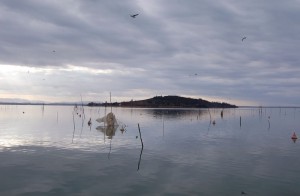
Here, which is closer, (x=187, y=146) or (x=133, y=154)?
(x=133, y=154)

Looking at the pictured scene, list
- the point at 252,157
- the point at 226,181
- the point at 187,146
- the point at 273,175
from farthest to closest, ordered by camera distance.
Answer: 1. the point at 187,146
2. the point at 252,157
3. the point at 273,175
4. the point at 226,181

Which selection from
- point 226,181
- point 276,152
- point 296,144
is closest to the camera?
point 226,181

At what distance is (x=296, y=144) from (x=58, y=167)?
96.1 feet

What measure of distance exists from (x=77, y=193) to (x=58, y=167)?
702 centimetres

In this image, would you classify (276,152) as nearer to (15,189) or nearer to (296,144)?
(296,144)

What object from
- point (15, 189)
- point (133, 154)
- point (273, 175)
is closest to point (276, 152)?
point (273, 175)

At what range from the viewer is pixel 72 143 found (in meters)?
38.2

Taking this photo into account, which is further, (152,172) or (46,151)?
(46,151)

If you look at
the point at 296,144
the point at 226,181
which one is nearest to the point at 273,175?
the point at 226,181

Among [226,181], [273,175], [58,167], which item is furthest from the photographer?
[58,167]

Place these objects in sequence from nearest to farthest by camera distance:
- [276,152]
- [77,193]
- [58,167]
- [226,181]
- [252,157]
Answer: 1. [77,193]
2. [226,181]
3. [58,167]
4. [252,157]
5. [276,152]

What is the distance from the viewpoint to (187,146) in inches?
1485

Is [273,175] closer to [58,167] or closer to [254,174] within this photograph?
[254,174]

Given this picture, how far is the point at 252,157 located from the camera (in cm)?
3045
